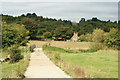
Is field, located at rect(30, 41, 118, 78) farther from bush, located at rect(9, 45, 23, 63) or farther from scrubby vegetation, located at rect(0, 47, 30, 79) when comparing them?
bush, located at rect(9, 45, 23, 63)

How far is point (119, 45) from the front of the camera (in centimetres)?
6238

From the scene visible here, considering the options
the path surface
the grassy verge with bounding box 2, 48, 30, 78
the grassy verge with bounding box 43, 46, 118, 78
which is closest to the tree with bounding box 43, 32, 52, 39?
the grassy verge with bounding box 43, 46, 118, 78

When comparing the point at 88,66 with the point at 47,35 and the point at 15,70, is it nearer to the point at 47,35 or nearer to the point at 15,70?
the point at 15,70

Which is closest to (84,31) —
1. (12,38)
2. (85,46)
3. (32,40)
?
(32,40)

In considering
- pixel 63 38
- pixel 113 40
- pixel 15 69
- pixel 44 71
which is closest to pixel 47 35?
pixel 63 38

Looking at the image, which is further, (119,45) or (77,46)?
(77,46)

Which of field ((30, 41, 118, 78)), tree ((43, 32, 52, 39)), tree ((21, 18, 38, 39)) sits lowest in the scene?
field ((30, 41, 118, 78))

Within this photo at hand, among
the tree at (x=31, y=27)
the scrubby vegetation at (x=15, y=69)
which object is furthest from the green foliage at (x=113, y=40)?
the scrubby vegetation at (x=15, y=69)

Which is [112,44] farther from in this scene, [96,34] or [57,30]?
[57,30]

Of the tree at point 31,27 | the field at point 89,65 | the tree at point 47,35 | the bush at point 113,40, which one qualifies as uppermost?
the tree at point 31,27

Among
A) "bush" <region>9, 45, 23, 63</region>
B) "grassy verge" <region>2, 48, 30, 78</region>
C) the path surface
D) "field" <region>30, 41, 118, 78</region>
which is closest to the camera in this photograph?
"grassy verge" <region>2, 48, 30, 78</region>

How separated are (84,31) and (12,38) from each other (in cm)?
5813

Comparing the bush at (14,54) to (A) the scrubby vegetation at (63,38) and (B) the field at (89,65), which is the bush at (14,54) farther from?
(B) the field at (89,65)

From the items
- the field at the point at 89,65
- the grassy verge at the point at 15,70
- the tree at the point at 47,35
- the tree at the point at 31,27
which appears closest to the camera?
the grassy verge at the point at 15,70
